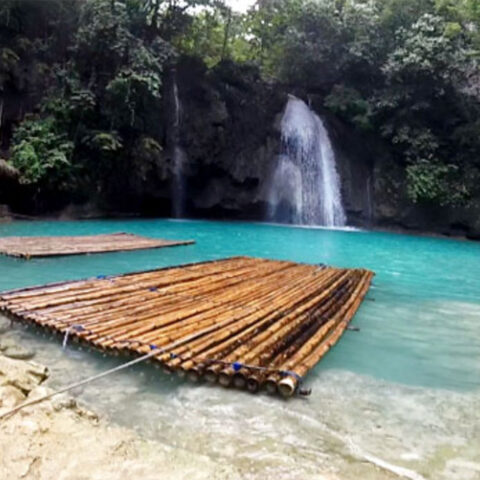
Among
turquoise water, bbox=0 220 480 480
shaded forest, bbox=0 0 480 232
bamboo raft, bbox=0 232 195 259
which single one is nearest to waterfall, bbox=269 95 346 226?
shaded forest, bbox=0 0 480 232

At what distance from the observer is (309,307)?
18.9 ft

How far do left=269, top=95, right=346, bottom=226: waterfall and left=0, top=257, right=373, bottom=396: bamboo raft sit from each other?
1540 centimetres

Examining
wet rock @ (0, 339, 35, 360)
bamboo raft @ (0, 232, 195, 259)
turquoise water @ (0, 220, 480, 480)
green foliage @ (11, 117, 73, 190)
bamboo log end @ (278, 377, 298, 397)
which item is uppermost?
green foliage @ (11, 117, 73, 190)

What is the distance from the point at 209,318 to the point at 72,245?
6086 millimetres

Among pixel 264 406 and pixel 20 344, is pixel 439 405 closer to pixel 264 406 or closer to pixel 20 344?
pixel 264 406

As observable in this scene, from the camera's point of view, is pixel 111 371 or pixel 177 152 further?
pixel 177 152

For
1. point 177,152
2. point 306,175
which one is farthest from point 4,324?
point 306,175

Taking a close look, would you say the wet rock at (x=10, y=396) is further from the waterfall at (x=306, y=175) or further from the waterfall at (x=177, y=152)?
the waterfall at (x=306, y=175)

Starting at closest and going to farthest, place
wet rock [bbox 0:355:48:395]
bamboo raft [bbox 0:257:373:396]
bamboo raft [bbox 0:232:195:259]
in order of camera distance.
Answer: wet rock [bbox 0:355:48:395] < bamboo raft [bbox 0:257:373:396] < bamboo raft [bbox 0:232:195:259]

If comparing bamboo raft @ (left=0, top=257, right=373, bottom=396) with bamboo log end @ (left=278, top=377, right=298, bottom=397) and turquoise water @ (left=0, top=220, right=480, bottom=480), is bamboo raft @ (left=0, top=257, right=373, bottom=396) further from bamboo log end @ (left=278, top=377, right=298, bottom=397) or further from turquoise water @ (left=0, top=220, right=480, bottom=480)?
turquoise water @ (left=0, top=220, right=480, bottom=480)

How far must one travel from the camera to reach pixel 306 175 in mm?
22766

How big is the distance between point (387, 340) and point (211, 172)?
743 inches

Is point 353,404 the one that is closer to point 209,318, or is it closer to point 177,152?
point 209,318

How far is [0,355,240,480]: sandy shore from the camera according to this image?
2.10 m
